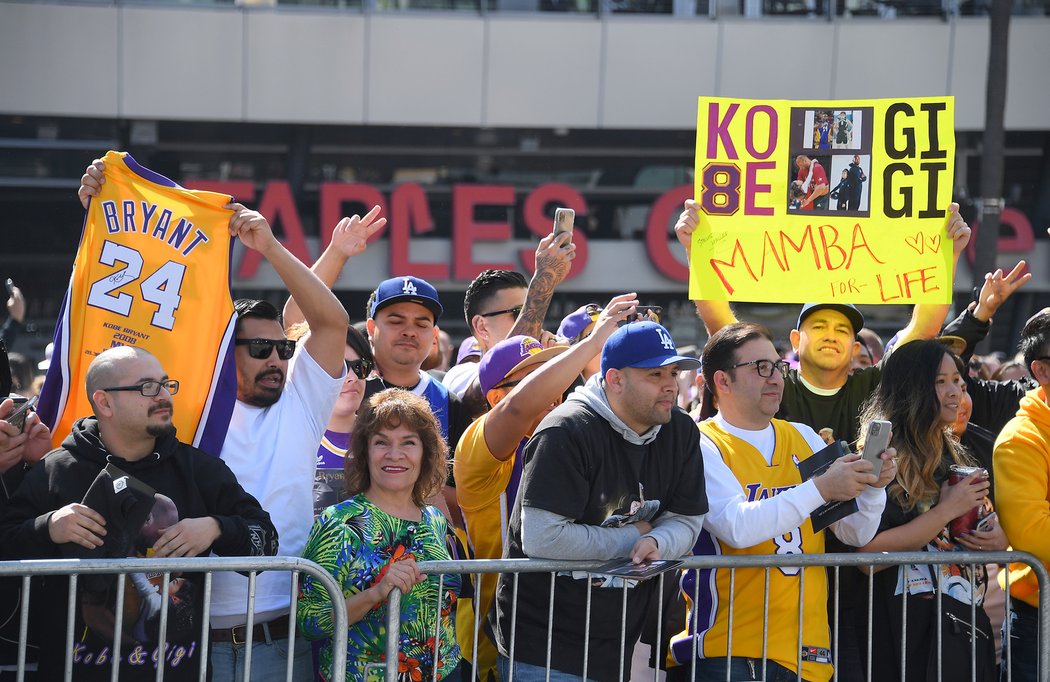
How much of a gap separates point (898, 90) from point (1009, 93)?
168cm

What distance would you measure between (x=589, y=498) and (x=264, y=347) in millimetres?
1347

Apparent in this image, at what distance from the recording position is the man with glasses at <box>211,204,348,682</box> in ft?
13.5

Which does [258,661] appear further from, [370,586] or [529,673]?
[529,673]

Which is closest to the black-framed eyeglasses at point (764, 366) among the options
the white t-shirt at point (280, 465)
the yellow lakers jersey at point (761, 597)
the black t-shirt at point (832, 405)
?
the yellow lakers jersey at point (761, 597)

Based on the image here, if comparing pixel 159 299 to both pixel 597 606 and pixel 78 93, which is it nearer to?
pixel 597 606

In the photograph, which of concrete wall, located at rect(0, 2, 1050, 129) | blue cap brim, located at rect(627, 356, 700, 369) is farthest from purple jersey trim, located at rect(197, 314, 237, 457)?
concrete wall, located at rect(0, 2, 1050, 129)

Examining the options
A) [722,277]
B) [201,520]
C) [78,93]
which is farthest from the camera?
[78,93]

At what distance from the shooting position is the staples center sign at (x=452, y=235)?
58.3 ft

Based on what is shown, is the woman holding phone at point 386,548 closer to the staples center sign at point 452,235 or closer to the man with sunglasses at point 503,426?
the man with sunglasses at point 503,426

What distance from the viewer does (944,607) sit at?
15.1ft

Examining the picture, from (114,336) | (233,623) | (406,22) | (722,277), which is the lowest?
(233,623)

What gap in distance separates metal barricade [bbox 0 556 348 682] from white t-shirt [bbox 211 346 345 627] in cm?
15

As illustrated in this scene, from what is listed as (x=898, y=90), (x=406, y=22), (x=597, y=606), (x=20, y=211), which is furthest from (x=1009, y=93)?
(x=597, y=606)

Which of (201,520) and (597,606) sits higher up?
(201,520)
